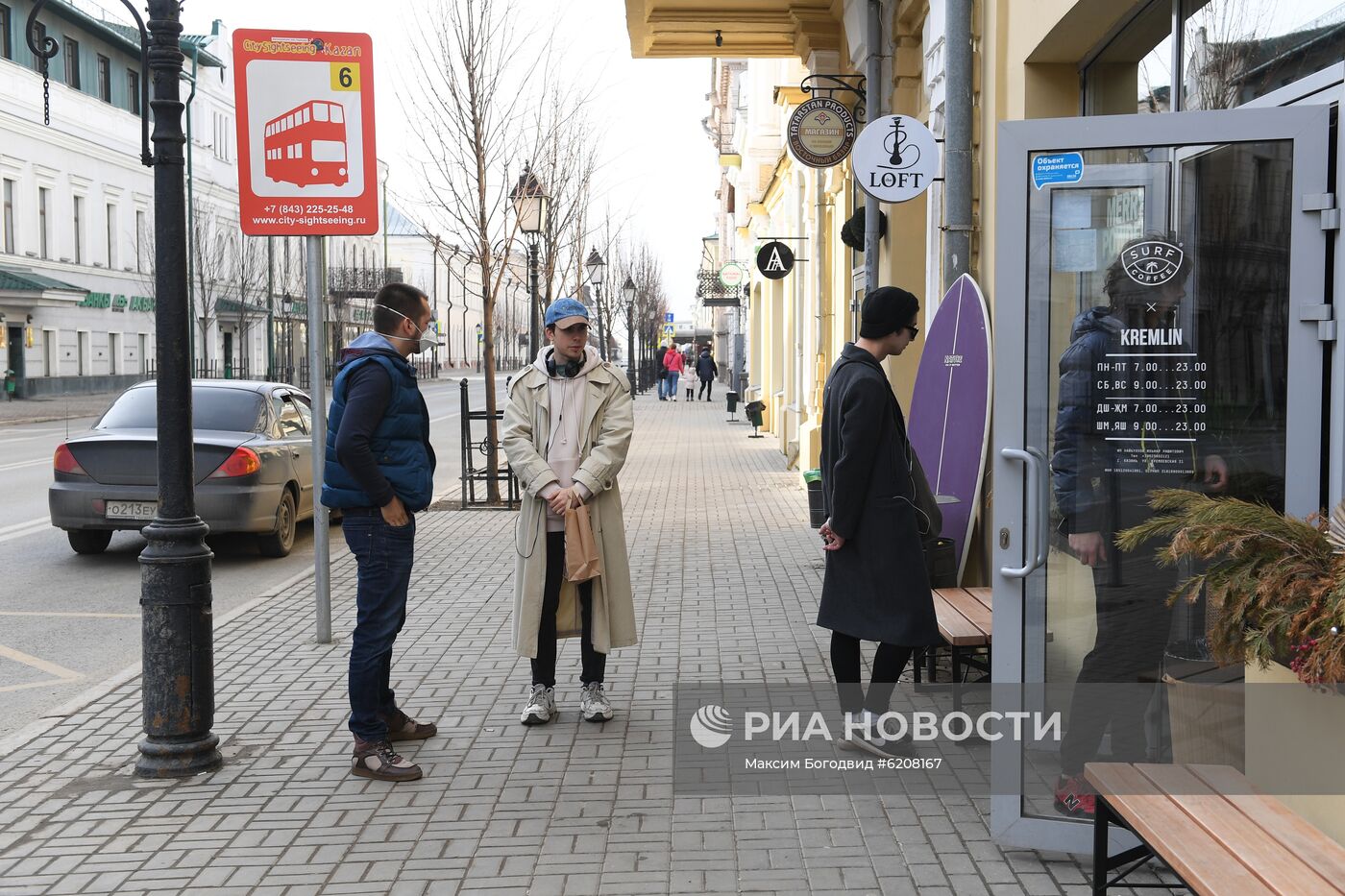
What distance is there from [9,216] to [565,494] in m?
46.1

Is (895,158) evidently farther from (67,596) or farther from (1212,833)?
(67,596)

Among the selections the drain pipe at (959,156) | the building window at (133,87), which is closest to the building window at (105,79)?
the building window at (133,87)

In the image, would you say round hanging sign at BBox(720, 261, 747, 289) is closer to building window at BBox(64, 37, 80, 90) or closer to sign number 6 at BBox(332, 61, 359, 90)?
building window at BBox(64, 37, 80, 90)

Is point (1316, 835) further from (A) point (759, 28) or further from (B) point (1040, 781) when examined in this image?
(A) point (759, 28)

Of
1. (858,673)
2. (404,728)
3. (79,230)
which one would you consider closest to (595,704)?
(404,728)

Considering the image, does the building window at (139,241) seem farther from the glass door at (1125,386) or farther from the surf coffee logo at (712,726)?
the glass door at (1125,386)

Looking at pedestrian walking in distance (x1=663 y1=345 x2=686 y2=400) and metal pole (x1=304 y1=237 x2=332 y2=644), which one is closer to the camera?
metal pole (x1=304 y1=237 x2=332 y2=644)

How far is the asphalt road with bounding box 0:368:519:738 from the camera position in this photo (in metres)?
7.32

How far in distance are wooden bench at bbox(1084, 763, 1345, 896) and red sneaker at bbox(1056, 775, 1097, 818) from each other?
0.46m

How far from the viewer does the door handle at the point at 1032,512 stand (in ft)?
14.0

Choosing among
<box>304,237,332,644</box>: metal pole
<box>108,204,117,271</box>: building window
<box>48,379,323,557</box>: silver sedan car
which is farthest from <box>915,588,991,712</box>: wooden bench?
<box>108,204,117,271</box>: building window

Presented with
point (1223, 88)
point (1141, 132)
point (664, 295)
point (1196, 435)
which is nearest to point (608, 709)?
point (1196, 435)

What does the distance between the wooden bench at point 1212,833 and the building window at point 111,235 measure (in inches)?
2161

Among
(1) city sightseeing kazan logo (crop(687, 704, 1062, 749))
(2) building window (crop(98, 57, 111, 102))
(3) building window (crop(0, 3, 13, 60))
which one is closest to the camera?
(1) city sightseeing kazan logo (crop(687, 704, 1062, 749))
